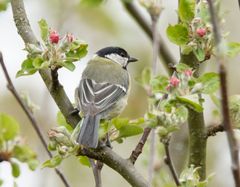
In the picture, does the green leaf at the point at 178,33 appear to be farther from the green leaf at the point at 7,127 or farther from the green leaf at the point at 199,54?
the green leaf at the point at 7,127

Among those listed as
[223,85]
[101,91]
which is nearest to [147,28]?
[101,91]

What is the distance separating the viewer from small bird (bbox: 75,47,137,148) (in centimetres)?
304

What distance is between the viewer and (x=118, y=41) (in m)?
5.66

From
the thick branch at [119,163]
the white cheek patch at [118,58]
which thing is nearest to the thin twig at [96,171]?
Result: the thick branch at [119,163]

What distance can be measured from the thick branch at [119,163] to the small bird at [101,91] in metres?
→ 0.27

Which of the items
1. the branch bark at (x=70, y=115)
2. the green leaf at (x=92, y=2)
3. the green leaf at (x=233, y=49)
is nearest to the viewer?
the green leaf at (x=92, y=2)

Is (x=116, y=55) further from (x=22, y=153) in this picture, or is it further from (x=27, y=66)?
(x=27, y=66)

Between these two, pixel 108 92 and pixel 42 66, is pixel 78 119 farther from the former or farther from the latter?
pixel 108 92

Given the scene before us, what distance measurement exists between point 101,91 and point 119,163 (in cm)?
133

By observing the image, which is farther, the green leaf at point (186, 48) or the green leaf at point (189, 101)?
the green leaf at point (186, 48)

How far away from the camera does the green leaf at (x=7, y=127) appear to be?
92.7 inches

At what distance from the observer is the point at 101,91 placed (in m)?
3.47

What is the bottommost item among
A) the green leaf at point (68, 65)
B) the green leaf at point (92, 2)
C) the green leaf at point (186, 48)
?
the green leaf at point (186, 48)

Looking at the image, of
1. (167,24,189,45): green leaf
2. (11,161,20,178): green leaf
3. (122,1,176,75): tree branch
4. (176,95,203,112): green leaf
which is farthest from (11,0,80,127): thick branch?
(122,1,176,75): tree branch
